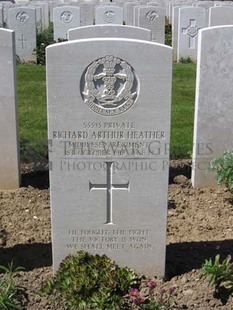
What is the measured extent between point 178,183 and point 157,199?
2192mm

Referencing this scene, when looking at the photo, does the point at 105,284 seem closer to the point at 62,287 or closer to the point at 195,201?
the point at 62,287

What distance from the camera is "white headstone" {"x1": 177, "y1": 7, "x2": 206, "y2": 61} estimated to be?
548 inches

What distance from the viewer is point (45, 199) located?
589cm

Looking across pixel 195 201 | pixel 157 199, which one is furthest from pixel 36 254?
pixel 195 201

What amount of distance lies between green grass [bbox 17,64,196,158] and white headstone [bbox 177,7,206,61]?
1.18m

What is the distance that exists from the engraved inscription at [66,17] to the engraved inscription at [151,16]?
2.01 meters

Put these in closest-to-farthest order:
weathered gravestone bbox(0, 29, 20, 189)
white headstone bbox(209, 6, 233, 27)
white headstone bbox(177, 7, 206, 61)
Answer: weathered gravestone bbox(0, 29, 20, 189) < white headstone bbox(209, 6, 233, 27) < white headstone bbox(177, 7, 206, 61)

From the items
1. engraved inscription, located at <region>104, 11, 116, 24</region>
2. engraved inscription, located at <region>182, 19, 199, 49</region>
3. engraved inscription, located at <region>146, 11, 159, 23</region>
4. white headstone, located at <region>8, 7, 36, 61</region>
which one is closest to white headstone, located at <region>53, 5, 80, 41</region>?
engraved inscription, located at <region>104, 11, 116, 24</region>

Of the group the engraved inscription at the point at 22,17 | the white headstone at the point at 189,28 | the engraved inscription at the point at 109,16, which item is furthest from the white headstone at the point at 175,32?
the engraved inscription at the point at 22,17

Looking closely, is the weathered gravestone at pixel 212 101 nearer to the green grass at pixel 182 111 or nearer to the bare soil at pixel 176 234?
the bare soil at pixel 176 234

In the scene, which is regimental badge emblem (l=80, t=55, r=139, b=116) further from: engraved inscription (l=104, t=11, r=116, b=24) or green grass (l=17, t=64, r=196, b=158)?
engraved inscription (l=104, t=11, r=116, b=24)

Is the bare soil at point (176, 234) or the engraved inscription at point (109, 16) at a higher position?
the engraved inscription at point (109, 16)

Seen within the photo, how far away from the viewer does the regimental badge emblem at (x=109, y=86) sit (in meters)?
3.86

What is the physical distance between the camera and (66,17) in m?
15.0
